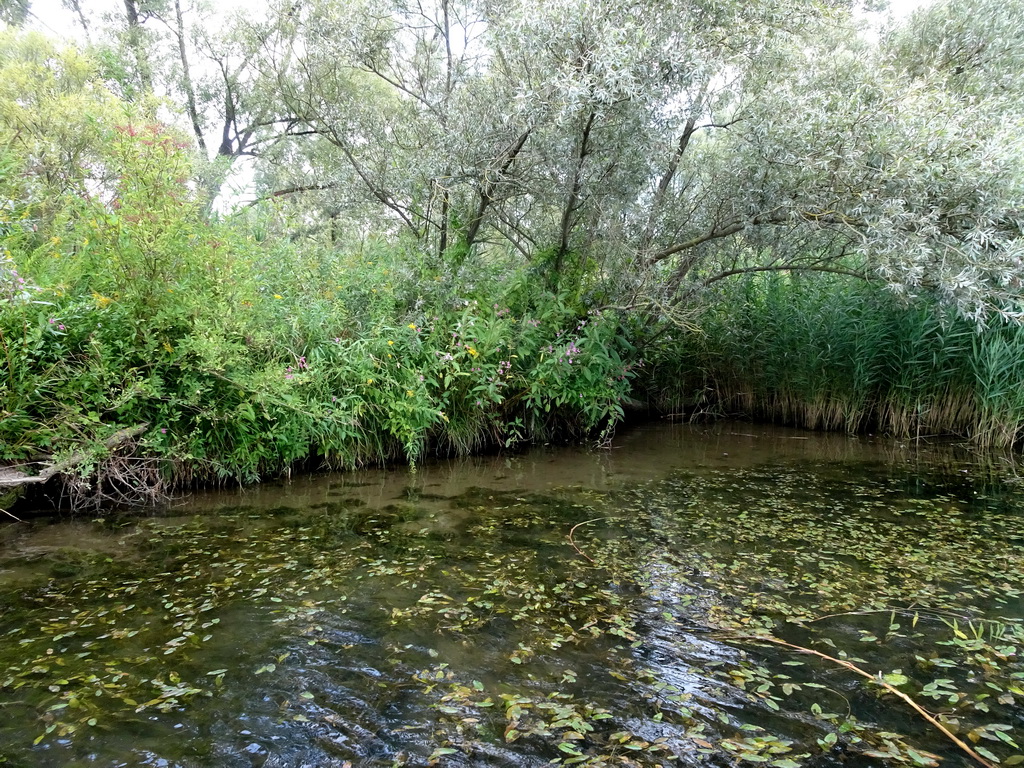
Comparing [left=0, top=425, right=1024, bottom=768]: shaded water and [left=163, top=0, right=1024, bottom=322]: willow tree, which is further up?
[left=163, top=0, right=1024, bottom=322]: willow tree

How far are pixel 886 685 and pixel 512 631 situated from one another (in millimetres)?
1957

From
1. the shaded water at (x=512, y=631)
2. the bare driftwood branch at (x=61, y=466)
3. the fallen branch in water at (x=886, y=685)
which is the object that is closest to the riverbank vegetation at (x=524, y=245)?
the bare driftwood branch at (x=61, y=466)

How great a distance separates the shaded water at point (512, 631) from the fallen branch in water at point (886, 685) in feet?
0.10

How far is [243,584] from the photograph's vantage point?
4.18m

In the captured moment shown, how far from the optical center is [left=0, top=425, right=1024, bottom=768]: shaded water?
105 inches

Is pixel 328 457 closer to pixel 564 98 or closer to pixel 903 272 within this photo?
pixel 564 98

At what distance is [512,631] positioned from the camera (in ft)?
11.8

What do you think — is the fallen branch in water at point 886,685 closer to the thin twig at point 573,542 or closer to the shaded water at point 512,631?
the shaded water at point 512,631

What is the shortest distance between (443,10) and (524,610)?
939cm

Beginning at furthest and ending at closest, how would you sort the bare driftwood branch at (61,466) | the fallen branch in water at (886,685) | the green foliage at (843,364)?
the green foliage at (843,364), the bare driftwood branch at (61,466), the fallen branch in water at (886,685)

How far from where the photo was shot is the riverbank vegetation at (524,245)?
19.2 ft

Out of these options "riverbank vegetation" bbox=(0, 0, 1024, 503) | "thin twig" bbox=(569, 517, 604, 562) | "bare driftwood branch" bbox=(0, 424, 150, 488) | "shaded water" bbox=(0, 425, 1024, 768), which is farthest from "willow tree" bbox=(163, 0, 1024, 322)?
"bare driftwood branch" bbox=(0, 424, 150, 488)

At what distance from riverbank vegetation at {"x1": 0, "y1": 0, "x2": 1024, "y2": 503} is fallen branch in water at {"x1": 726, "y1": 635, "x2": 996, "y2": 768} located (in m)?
4.69

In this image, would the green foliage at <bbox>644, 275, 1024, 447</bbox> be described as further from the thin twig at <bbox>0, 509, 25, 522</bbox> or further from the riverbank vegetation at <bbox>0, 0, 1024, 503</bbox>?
the thin twig at <bbox>0, 509, 25, 522</bbox>
